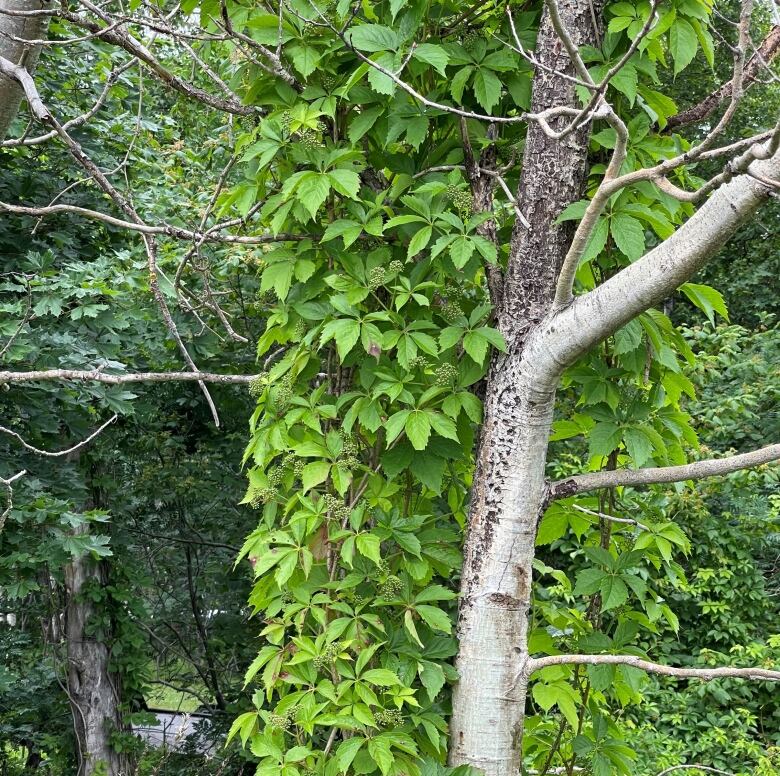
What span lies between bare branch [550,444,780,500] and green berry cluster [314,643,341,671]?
0.61 m

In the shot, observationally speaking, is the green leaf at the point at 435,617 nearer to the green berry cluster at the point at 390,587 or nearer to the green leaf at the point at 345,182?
the green berry cluster at the point at 390,587

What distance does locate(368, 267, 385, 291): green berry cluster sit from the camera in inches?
74.6

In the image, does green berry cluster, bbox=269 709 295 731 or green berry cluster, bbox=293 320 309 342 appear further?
green berry cluster, bbox=293 320 309 342

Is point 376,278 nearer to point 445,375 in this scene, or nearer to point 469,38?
point 445,375

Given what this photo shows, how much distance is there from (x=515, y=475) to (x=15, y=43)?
1.43 m

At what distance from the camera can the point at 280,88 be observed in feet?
6.47

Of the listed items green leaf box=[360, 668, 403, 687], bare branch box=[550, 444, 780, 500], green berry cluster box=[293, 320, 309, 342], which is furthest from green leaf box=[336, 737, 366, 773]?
green berry cluster box=[293, 320, 309, 342]

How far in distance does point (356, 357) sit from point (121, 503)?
488 centimetres

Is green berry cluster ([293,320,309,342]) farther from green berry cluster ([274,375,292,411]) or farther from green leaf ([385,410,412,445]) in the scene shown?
green leaf ([385,410,412,445])

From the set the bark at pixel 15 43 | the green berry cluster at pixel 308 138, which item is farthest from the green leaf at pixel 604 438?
the bark at pixel 15 43

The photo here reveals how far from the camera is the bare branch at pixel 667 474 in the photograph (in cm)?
168

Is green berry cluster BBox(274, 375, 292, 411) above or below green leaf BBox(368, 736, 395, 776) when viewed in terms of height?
above

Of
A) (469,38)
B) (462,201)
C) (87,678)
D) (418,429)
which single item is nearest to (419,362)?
(418,429)

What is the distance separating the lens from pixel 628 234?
1.76 meters
